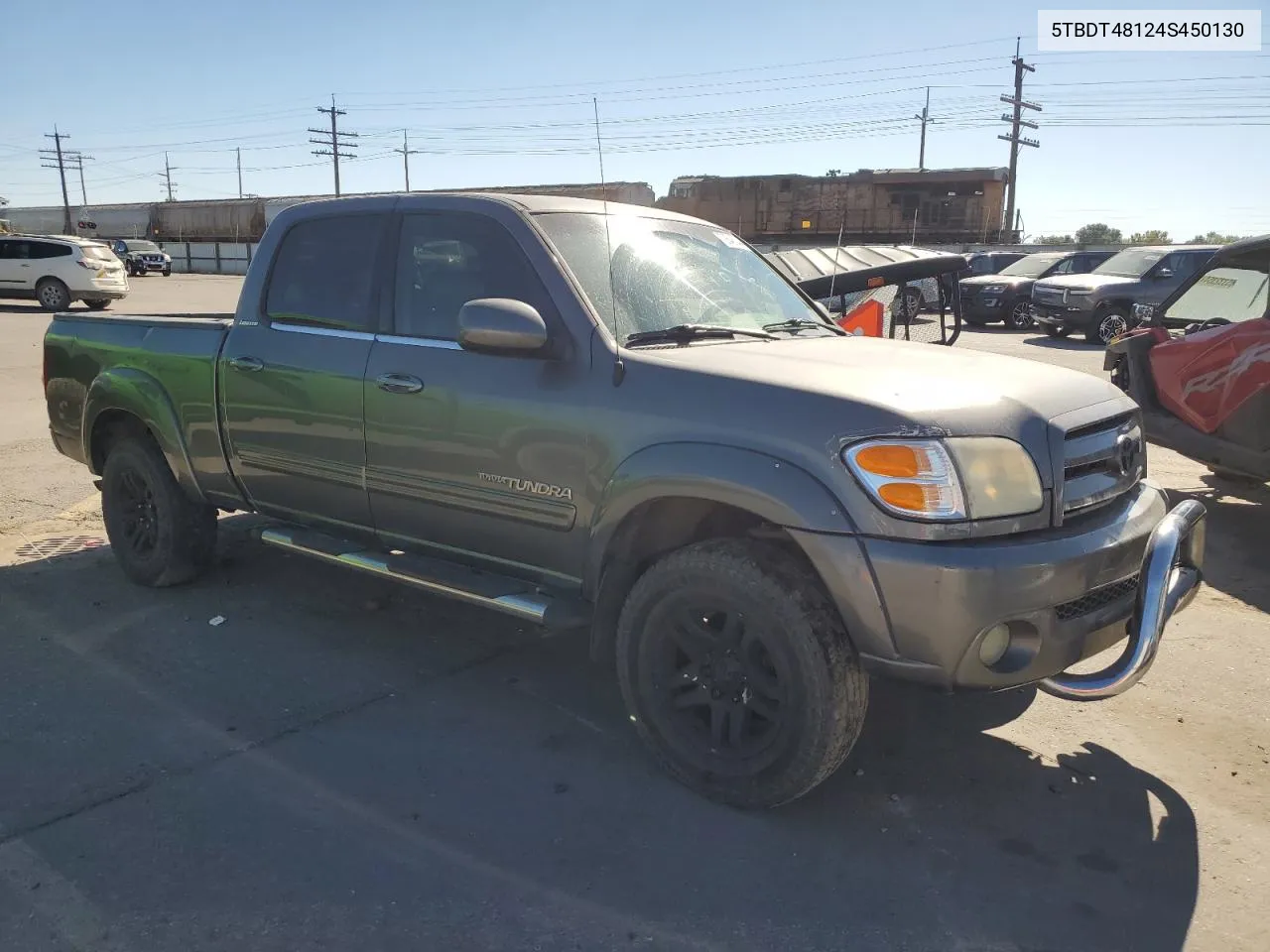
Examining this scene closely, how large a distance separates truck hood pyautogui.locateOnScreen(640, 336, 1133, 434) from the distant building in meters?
36.3

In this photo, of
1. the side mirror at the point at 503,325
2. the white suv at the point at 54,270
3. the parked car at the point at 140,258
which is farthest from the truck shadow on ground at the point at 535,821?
the parked car at the point at 140,258

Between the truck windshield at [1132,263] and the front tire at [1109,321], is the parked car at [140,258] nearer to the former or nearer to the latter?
the truck windshield at [1132,263]

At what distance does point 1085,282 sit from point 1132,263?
1078mm

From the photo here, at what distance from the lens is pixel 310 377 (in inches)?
163

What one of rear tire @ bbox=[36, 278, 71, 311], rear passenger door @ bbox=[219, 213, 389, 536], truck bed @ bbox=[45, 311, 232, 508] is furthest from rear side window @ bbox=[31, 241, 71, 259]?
rear passenger door @ bbox=[219, 213, 389, 536]

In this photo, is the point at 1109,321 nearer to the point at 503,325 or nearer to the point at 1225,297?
the point at 1225,297

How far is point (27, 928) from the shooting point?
8.28 feet

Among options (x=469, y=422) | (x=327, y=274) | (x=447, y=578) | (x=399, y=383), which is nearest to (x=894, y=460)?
(x=469, y=422)

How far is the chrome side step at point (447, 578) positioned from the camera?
343cm

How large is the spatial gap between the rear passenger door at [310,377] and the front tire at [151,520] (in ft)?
2.09

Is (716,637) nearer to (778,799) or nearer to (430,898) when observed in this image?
(778,799)

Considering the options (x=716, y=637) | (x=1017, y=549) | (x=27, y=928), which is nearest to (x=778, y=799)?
(x=716, y=637)

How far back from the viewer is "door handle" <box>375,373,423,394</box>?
3752 mm

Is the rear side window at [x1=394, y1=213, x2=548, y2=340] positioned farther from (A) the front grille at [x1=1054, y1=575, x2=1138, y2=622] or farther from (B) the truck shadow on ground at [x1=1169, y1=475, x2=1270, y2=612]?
(B) the truck shadow on ground at [x1=1169, y1=475, x2=1270, y2=612]
